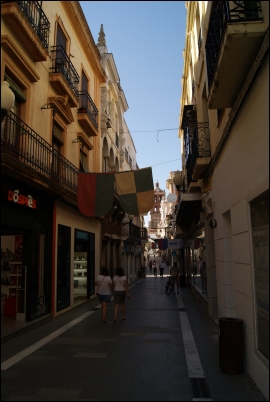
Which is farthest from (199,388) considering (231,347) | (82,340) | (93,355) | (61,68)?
(61,68)

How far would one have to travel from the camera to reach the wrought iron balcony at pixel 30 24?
300 inches

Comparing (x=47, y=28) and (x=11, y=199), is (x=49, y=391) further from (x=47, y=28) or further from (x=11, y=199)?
(x=47, y=28)

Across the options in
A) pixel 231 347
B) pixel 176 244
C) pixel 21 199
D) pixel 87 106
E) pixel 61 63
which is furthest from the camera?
pixel 176 244

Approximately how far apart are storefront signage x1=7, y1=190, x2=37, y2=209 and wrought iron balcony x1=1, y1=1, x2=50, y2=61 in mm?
3924

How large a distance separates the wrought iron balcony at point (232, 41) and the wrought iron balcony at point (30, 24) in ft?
12.6

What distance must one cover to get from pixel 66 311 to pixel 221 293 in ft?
20.1

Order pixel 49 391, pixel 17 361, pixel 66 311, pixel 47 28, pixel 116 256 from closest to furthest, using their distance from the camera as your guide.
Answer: pixel 49 391 < pixel 17 361 < pixel 47 28 < pixel 66 311 < pixel 116 256

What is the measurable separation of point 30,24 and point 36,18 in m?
0.89

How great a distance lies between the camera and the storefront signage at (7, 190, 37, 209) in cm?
818

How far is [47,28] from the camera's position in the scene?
9742 millimetres

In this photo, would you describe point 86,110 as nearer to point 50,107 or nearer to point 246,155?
point 50,107

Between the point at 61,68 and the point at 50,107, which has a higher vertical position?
the point at 61,68

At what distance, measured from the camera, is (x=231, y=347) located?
5562 mm

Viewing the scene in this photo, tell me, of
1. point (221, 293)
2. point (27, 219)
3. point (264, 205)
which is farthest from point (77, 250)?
point (264, 205)
